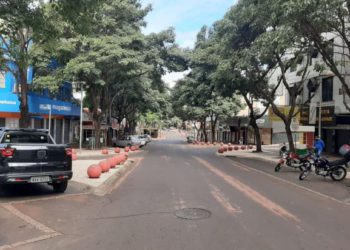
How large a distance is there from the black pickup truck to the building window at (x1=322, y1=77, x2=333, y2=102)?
86.8 feet

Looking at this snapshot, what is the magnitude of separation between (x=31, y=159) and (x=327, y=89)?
28.3 metres

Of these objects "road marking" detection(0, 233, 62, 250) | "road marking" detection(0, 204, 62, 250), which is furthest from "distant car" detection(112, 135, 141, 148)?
"road marking" detection(0, 233, 62, 250)

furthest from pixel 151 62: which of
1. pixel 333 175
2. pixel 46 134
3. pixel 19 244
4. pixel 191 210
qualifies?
pixel 19 244

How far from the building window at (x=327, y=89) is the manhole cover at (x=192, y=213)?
87.6 ft

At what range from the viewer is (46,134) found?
41.1 feet

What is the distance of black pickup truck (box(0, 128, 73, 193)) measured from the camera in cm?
1074

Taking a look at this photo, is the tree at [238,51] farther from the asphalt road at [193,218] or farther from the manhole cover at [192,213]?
the manhole cover at [192,213]

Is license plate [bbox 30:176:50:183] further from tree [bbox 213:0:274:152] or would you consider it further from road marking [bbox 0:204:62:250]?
tree [bbox 213:0:274:152]

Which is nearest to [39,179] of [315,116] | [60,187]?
[60,187]

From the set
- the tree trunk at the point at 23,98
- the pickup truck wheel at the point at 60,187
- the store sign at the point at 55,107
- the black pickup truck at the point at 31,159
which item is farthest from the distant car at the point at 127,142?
the black pickup truck at the point at 31,159

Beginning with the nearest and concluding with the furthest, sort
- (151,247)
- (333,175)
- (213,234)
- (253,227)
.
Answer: (151,247) < (213,234) < (253,227) < (333,175)

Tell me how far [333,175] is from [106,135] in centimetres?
3765

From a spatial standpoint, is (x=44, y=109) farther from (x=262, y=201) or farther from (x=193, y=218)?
(x=193, y=218)

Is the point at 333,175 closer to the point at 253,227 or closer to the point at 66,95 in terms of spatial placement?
the point at 253,227
